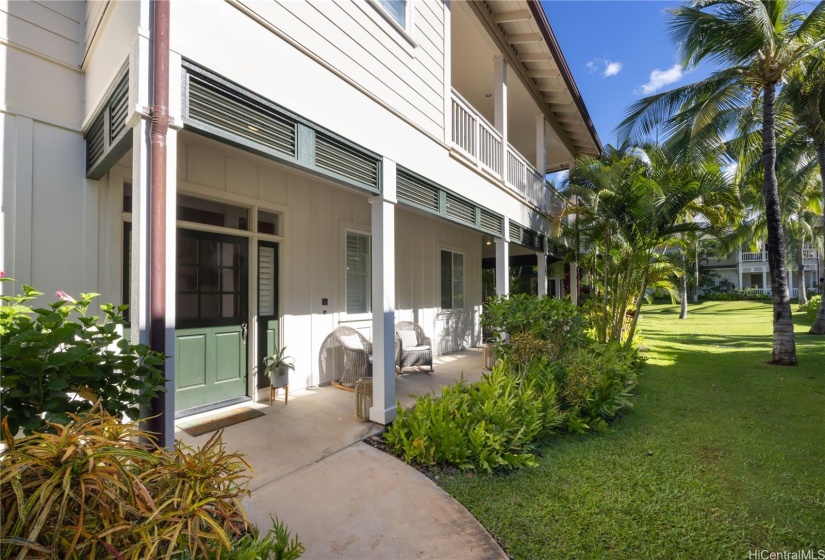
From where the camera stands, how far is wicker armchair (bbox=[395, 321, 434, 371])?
6.89m

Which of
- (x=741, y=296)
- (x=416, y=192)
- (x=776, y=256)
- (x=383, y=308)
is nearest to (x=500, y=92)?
(x=416, y=192)

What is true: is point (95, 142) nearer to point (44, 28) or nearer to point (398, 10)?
point (44, 28)

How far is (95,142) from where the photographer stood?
3.53 m

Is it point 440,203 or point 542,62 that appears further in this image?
point 542,62

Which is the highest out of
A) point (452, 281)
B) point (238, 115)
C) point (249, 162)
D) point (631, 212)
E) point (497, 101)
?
point (497, 101)

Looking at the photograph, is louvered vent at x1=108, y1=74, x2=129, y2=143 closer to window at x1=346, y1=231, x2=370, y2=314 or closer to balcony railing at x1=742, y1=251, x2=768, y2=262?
window at x1=346, y1=231, x2=370, y2=314

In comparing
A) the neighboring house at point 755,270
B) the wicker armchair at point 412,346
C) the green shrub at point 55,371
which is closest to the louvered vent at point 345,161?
the green shrub at point 55,371

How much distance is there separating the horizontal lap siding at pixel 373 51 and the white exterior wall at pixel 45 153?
2047 millimetres

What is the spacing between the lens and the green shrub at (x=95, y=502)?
54.2 inches

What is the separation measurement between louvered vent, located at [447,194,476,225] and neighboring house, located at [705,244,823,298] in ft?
126

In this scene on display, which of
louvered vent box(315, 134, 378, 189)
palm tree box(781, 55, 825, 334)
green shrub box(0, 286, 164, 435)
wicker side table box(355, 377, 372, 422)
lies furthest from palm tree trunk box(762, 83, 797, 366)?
green shrub box(0, 286, 164, 435)

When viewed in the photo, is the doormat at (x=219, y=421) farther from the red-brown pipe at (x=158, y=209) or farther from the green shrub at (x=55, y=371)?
the green shrub at (x=55, y=371)

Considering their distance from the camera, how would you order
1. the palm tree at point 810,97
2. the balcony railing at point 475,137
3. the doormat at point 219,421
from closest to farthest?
1. the doormat at point 219,421
2. the balcony railing at point 475,137
3. the palm tree at point 810,97

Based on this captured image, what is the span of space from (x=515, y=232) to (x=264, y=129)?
6.35 metres
